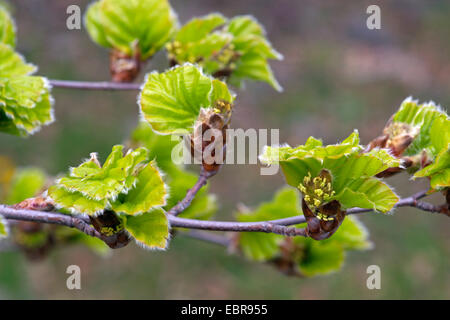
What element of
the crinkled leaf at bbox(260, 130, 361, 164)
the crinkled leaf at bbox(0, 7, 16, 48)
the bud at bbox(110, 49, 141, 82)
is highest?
the crinkled leaf at bbox(0, 7, 16, 48)

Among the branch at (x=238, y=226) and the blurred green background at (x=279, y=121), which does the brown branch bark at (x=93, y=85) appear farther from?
the blurred green background at (x=279, y=121)

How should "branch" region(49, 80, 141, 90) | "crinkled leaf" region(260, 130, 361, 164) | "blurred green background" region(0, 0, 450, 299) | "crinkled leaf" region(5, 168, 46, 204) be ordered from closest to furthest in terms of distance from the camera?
"crinkled leaf" region(260, 130, 361, 164) → "branch" region(49, 80, 141, 90) → "crinkled leaf" region(5, 168, 46, 204) → "blurred green background" region(0, 0, 450, 299)

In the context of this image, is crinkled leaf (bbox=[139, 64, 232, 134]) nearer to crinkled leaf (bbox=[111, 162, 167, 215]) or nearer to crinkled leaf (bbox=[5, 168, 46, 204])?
crinkled leaf (bbox=[111, 162, 167, 215])

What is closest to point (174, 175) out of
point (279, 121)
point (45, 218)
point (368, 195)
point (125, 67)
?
point (125, 67)

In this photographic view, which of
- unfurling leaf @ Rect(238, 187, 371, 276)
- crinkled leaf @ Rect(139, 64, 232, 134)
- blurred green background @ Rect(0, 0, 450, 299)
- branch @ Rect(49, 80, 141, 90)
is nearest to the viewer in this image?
crinkled leaf @ Rect(139, 64, 232, 134)

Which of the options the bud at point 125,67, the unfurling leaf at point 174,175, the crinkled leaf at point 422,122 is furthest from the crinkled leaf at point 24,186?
the crinkled leaf at point 422,122

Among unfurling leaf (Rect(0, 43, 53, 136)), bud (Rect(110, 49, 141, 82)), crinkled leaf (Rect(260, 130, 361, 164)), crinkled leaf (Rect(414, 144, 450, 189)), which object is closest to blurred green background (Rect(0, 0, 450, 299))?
bud (Rect(110, 49, 141, 82))
